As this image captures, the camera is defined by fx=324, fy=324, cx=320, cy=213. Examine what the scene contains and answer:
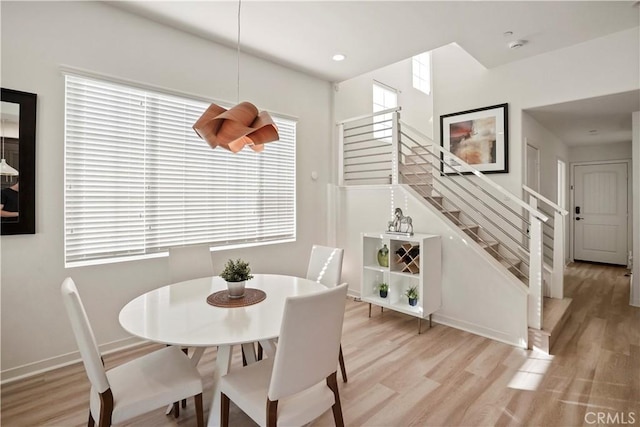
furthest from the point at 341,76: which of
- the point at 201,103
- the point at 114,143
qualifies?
the point at 114,143

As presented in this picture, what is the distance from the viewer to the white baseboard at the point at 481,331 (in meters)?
2.90

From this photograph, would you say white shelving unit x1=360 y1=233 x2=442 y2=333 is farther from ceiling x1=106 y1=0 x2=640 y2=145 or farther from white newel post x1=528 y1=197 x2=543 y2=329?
ceiling x1=106 y1=0 x2=640 y2=145

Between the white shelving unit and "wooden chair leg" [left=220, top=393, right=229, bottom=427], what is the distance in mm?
2153

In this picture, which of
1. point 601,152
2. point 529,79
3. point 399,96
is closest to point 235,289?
point 529,79

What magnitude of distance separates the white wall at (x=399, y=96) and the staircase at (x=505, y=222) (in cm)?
28

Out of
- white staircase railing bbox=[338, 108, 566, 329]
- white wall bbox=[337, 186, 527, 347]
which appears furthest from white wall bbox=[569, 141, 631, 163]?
white wall bbox=[337, 186, 527, 347]

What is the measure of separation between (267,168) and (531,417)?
323 centimetres

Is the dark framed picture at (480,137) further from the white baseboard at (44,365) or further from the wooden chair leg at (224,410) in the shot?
the white baseboard at (44,365)

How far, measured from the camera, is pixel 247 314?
69.2 inches

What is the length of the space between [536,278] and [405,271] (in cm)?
117

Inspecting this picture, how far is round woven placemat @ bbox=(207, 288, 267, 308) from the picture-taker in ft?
6.22

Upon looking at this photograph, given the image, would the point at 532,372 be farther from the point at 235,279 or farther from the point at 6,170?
the point at 6,170

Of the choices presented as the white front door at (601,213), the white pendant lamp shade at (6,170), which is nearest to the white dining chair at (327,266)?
the white pendant lamp shade at (6,170)

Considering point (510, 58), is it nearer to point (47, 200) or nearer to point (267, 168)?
point (267, 168)
